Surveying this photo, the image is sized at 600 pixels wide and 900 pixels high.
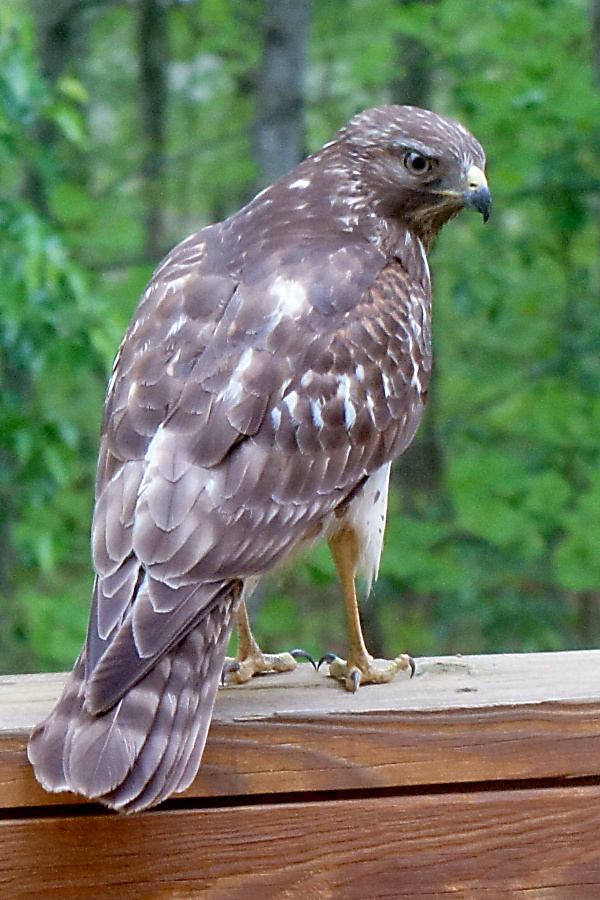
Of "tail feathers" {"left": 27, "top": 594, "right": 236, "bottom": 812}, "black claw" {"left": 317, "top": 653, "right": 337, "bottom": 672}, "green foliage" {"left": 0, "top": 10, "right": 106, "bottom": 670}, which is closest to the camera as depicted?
"tail feathers" {"left": 27, "top": 594, "right": 236, "bottom": 812}

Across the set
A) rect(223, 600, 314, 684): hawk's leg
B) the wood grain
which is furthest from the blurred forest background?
the wood grain

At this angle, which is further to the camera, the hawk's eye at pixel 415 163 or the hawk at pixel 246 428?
the hawk's eye at pixel 415 163

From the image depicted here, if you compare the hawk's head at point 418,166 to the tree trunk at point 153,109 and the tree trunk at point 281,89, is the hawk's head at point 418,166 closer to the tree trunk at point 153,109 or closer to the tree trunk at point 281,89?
the tree trunk at point 281,89

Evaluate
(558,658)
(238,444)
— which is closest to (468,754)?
(558,658)

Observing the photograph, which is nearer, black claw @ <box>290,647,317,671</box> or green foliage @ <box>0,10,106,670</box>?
black claw @ <box>290,647,317,671</box>

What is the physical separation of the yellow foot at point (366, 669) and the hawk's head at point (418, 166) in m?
1.06

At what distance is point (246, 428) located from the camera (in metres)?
2.17

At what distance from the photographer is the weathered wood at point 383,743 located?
1.85m

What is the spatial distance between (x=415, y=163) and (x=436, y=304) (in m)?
5.31

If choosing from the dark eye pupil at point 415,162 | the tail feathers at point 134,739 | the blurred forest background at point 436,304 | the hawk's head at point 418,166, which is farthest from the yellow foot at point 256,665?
the blurred forest background at point 436,304

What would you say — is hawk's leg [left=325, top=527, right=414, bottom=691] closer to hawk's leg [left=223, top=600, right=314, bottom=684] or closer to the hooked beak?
hawk's leg [left=223, top=600, right=314, bottom=684]

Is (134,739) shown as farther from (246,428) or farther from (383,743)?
(246,428)

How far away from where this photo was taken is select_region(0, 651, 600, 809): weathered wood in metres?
1.85

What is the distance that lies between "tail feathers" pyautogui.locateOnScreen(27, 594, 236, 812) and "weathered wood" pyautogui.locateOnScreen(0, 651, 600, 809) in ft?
0.24
